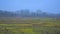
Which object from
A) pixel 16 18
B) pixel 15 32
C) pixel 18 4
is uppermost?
pixel 18 4

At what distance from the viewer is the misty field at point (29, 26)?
40.3 inches

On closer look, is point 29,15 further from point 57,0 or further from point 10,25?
point 57,0

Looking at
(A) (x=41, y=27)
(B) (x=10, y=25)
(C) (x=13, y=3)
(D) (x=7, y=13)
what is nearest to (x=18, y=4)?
(C) (x=13, y=3)

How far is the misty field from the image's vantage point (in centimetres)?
102

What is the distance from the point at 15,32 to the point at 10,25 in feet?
0.36

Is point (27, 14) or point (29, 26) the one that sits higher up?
point (27, 14)

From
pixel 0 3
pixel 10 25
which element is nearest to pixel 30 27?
pixel 10 25

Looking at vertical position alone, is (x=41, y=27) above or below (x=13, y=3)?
below

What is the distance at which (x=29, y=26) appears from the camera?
3.37 feet

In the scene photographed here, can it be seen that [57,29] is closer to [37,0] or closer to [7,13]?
[37,0]

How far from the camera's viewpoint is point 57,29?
1.03 metres

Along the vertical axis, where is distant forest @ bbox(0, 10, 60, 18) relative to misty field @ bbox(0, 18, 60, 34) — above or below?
above

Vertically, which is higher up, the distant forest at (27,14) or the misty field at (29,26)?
the distant forest at (27,14)

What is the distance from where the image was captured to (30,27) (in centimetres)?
102
